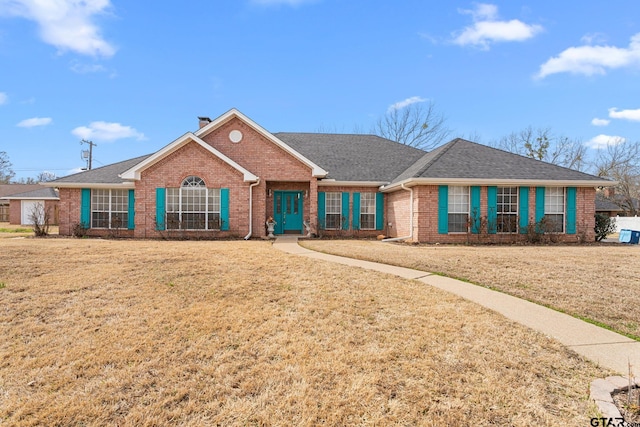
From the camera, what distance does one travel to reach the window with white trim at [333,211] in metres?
16.6

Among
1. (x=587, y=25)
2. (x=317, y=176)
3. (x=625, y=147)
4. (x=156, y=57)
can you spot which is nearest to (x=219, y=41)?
(x=156, y=57)

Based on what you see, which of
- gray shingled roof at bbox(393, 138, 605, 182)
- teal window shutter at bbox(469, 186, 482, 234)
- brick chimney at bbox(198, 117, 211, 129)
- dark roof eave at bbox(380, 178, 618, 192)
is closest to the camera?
dark roof eave at bbox(380, 178, 618, 192)

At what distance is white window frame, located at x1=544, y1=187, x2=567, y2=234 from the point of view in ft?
47.3

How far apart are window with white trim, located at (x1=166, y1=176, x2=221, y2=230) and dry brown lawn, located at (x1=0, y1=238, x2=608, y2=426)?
28.3ft

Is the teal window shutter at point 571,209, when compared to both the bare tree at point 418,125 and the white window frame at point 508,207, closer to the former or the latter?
the white window frame at point 508,207

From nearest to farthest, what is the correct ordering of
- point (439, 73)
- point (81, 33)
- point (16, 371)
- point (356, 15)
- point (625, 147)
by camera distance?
point (16, 371)
point (81, 33)
point (356, 15)
point (439, 73)
point (625, 147)

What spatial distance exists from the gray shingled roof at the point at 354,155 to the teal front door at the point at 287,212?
2.19m

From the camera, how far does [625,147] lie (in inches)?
1425

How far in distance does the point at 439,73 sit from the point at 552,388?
2060cm

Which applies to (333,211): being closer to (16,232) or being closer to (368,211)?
(368,211)

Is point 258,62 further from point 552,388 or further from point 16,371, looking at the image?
point 552,388

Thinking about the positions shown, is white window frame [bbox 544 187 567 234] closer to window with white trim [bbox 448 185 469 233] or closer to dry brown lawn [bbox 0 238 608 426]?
window with white trim [bbox 448 185 469 233]

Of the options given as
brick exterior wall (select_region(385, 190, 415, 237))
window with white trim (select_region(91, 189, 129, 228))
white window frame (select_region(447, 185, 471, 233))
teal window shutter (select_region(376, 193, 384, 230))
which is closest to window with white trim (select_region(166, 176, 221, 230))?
window with white trim (select_region(91, 189, 129, 228))

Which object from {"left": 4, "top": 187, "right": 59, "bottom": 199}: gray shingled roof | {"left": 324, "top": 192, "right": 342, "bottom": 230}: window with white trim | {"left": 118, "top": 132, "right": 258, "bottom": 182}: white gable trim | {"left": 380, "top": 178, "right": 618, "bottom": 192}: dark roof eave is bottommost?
{"left": 324, "top": 192, "right": 342, "bottom": 230}: window with white trim
